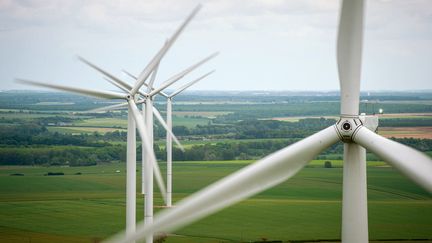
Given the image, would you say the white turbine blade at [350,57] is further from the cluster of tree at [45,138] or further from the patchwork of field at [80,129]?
the patchwork of field at [80,129]

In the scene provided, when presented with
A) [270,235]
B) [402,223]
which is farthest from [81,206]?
[402,223]

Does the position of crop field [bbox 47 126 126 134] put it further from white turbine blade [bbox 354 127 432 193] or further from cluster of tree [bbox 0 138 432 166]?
white turbine blade [bbox 354 127 432 193]

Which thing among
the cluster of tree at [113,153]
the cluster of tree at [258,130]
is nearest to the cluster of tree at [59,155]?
the cluster of tree at [113,153]

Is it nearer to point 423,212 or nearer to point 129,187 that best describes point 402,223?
point 423,212

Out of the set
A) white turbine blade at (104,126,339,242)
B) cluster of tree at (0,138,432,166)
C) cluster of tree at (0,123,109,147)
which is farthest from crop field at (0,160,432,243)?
cluster of tree at (0,123,109,147)

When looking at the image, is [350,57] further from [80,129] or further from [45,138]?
[80,129]

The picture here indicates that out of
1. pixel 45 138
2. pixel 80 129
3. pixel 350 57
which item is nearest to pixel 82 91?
pixel 350 57
